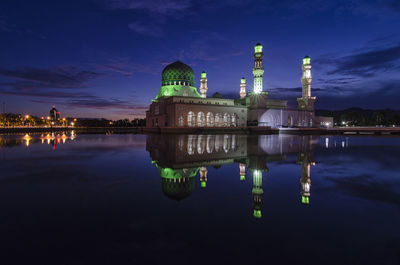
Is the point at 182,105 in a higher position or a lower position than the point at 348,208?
higher

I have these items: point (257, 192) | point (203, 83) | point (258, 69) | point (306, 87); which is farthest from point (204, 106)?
point (257, 192)

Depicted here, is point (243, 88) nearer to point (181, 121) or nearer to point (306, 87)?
point (306, 87)

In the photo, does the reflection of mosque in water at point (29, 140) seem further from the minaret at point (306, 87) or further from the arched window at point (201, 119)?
the minaret at point (306, 87)

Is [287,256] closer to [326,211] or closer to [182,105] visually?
[326,211]

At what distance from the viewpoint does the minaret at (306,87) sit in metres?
60.0

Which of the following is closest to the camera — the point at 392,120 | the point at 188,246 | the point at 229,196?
the point at 188,246

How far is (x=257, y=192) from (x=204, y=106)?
4333 cm

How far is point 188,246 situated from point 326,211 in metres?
2.62

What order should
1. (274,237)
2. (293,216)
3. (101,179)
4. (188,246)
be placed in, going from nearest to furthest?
(188,246)
(274,237)
(293,216)
(101,179)

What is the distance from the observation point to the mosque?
45406mm

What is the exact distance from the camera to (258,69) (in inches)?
2041

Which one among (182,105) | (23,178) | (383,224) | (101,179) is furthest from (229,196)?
(182,105)

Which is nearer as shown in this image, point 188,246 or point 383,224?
point 188,246

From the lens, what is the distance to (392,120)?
81.3 metres
